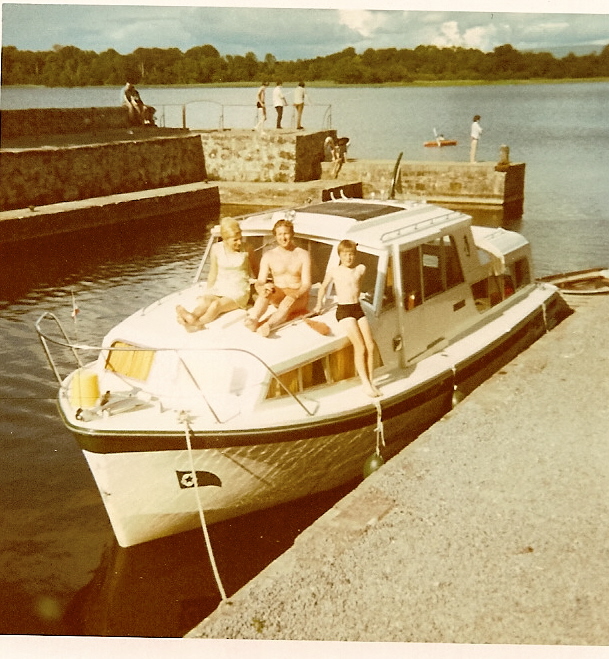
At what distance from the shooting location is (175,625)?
5949 millimetres

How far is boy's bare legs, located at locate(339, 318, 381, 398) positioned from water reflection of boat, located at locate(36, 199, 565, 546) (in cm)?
10

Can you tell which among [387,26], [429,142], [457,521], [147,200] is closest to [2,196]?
[147,200]

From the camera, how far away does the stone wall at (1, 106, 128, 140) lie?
24.2m

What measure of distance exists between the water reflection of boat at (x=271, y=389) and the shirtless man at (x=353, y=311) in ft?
0.44

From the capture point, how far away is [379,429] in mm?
6734

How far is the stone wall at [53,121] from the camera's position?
24.2 metres

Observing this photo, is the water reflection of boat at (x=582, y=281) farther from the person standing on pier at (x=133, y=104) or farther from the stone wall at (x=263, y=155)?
the person standing on pier at (x=133, y=104)

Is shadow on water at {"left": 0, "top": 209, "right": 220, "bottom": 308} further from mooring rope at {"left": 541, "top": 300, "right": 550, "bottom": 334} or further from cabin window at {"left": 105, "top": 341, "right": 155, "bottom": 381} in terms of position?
mooring rope at {"left": 541, "top": 300, "right": 550, "bottom": 334}

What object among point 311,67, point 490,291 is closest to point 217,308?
point 490,291

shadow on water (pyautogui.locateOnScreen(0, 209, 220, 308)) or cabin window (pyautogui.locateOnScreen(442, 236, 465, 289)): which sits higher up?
cabin window (pyautogui.locateOnScreen(442, 236, 465, 289))

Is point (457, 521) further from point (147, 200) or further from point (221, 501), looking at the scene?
point (147, 200)

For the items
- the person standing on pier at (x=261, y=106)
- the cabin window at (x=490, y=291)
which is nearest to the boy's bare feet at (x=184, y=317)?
the cabin window at (x=490, y=291)

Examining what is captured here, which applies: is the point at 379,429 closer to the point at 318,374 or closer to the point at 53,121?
the point at 318,374

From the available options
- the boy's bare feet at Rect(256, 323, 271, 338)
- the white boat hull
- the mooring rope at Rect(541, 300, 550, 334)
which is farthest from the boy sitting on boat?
the mooring rope at Rect(541, 300, 550, 334)
